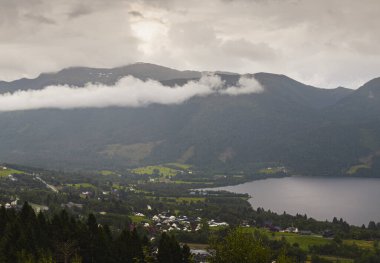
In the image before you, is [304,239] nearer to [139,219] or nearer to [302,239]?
[302,239]

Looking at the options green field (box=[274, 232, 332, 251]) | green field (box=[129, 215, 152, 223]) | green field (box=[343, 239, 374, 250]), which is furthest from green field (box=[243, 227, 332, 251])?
green field (box=[129, 215, 152, 223])

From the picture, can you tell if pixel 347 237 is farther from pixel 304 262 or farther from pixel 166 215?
pixel 166 215

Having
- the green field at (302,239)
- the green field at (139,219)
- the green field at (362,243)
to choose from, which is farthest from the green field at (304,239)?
the green field at (139,219)

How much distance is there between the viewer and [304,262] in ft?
401

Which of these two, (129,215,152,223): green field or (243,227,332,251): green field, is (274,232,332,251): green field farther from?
(129,215,152,223): green field

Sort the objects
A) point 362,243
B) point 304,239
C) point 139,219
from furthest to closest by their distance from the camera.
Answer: point 139,219, point 304,239, point 362,243

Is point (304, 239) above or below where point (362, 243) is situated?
above

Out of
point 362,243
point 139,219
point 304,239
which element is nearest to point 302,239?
point 304,239

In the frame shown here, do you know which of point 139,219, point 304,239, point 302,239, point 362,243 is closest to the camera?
point 362,243

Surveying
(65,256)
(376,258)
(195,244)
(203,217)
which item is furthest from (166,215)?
(65,256)

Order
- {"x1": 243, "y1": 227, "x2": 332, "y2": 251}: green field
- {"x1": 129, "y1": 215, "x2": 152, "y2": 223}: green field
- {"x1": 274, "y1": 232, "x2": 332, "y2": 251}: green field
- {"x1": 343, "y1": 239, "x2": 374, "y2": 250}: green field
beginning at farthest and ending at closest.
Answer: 1. {"x1": 129, "y1": 215, "x2": 152, "y2": 223}: green field
2. {"x1": 243, "y1": 227, "x2": 332, "y2": 251}: green field
3. {"x1": 274, "y1": 232, "x2": 332, "y2": 251}: green field
4. {"x1": 343, "y1": 239, "x2": 374, "y2": 250}: green field

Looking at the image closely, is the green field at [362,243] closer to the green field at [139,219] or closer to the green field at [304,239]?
the green field at [304,239]

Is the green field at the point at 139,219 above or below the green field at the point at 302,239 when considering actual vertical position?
above

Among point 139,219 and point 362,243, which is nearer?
point 362,243
